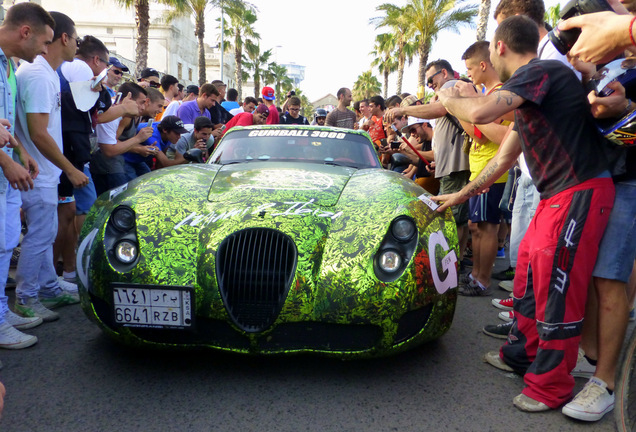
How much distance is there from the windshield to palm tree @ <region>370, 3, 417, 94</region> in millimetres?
25467

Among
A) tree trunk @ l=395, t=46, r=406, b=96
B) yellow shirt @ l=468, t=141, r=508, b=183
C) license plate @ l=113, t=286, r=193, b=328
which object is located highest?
tree trunk @ l=395, t=46, r=406, b=96

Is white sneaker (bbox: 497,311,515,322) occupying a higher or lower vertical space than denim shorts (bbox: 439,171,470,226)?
lower

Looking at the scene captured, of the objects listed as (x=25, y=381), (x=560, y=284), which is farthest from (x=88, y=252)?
(x=560, y=284)

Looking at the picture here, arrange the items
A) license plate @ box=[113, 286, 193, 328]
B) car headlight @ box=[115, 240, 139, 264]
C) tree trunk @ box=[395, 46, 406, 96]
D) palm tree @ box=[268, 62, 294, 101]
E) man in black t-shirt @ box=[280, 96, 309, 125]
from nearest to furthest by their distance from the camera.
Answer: license plate @ box=[113, 286, 193, 328] → car headlight @ box=[115, 240, 139, 264] → man in black t-shirt @ box=[280, 96, 309, 125] → tree trunk @ box=[395, 46, 406, 96] → palm tree @ box=[268, 62, 294, 101]

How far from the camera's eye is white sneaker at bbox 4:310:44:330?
3338 millimetres

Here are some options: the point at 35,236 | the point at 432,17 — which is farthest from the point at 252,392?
the point at 432,17

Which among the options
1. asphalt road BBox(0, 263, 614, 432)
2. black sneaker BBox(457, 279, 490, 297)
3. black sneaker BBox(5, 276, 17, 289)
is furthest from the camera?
black sneaker BBox(457, 279, 490, 297)

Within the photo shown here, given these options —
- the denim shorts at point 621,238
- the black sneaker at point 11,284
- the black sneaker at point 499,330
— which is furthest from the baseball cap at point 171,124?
the denim shorts at point 621,238

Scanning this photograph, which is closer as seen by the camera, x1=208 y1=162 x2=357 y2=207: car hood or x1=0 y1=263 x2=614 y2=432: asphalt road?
x1=0 y1=263 x2=614 y2=432: asphalt road

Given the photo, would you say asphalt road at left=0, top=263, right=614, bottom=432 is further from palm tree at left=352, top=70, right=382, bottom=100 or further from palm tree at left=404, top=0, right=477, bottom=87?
palm tree at left=352, top=70, right=382, bottom=100

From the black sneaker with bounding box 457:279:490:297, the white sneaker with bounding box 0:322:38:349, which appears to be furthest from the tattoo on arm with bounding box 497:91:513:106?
the white sneaker with bounding box 0:322:38:349

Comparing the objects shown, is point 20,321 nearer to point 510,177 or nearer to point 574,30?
point 574,30

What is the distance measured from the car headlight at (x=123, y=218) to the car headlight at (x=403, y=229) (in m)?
1.41

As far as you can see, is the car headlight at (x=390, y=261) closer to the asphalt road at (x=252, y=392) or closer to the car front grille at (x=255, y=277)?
the car front grille at (x=255, y=277)
